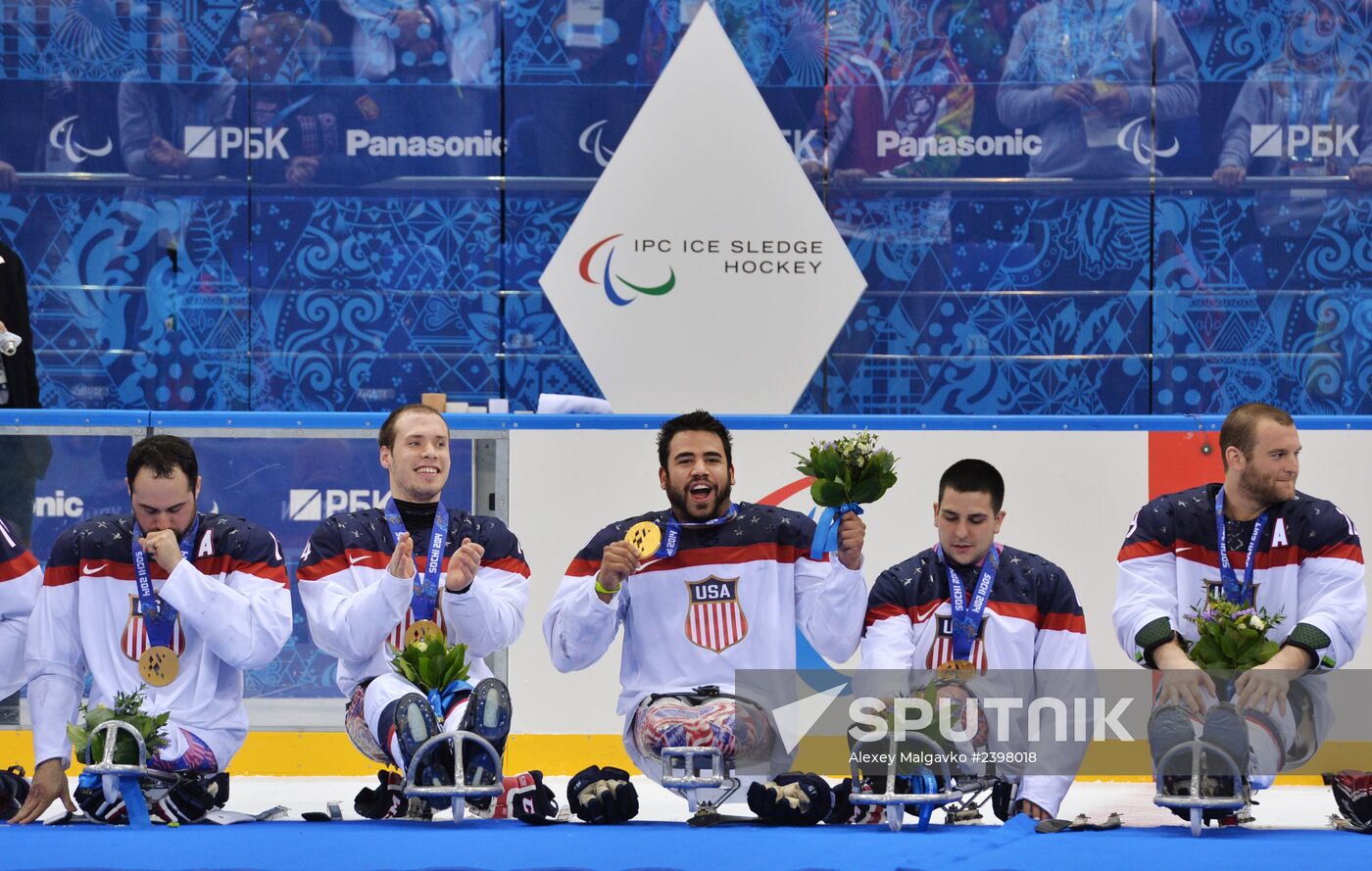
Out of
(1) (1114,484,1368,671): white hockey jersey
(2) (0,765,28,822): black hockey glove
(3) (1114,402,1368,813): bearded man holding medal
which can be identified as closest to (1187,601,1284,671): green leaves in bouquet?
(3) (1114,402,1368,813): bearded man holding medal

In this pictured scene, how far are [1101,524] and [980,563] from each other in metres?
1.75

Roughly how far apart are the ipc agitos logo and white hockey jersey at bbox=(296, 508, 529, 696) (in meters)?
2.47

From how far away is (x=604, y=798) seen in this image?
4953mm

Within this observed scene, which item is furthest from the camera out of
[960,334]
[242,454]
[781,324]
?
[960,334]

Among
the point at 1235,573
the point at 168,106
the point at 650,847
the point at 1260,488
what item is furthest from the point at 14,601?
the point at 168,106

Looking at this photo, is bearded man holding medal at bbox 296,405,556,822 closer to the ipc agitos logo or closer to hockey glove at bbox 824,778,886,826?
hockey glove at bbox 824,778,886,826

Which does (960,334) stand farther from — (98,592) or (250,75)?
(98,592)

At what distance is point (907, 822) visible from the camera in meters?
5.08

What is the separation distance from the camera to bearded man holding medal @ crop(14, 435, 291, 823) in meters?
5.16

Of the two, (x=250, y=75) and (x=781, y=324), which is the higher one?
(x=250, y=75)

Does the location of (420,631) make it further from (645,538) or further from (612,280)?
(612,280)

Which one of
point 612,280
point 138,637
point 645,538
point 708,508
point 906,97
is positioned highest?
point 906,97

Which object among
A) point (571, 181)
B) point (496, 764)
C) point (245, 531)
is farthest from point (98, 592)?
point (571, 181)

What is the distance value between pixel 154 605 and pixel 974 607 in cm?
268
